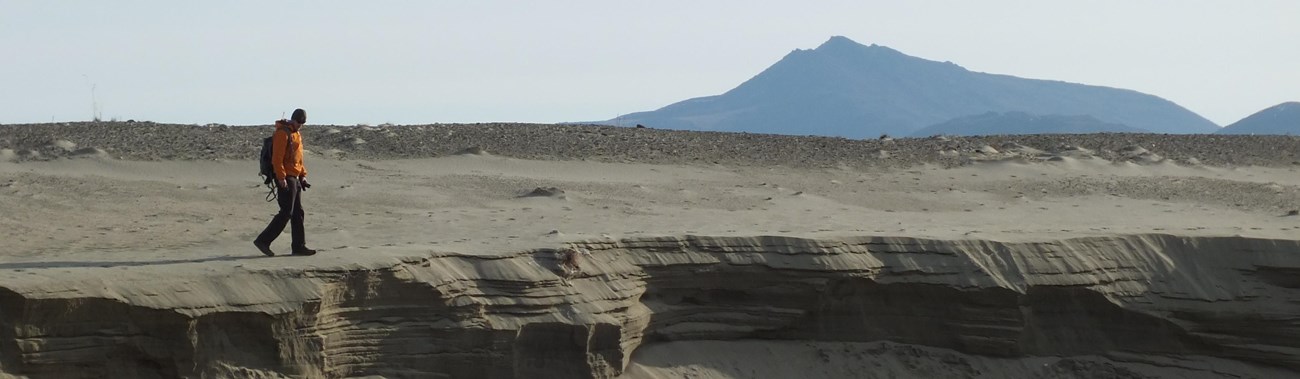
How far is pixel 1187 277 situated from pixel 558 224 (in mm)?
5115

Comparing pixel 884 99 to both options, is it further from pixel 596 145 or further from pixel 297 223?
pixel 297 223

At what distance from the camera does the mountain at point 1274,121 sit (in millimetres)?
64438

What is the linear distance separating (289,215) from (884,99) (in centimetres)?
11426

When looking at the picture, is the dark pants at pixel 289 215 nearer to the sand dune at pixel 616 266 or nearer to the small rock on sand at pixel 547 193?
the sand dune at pixel 616 266

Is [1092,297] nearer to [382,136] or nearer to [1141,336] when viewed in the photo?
[1141,336]

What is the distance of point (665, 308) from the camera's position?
423 inches

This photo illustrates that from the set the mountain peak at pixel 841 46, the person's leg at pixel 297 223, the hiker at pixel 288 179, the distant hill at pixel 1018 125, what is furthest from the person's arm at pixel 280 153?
the mountain peak at pixel 841 46

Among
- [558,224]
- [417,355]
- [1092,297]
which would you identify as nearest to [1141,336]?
[1092,297]

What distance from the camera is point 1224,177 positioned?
18203mm

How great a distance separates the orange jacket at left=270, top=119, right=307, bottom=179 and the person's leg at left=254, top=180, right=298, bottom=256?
10 centimetres

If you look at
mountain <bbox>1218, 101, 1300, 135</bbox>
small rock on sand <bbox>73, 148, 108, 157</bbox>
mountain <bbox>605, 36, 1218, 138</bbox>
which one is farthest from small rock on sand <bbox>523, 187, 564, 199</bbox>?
mountain <bbox>605, 36, 1218, 138</bbox>

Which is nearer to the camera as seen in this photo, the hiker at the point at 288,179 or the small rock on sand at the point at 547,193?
the hiker at the point at 288,179

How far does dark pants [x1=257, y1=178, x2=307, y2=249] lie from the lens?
30.0ft

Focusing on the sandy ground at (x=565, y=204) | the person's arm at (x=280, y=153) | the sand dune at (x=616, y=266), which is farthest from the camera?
the sandy ground at (x=565, y=204)
